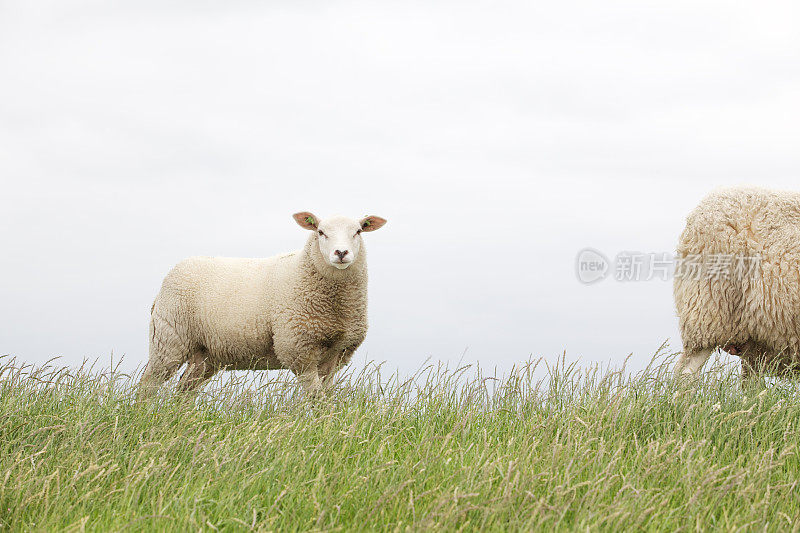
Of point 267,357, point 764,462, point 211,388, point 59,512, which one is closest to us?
point 59,512

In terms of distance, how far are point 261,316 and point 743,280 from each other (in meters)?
4.86

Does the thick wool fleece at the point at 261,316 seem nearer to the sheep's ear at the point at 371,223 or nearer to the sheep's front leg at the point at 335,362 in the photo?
the sheep's front leg at the point at 335,362

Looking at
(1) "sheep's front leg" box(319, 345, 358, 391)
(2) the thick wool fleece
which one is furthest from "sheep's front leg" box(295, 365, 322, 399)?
(1) "sheep's front leg" box(319, 345, 358, 391)

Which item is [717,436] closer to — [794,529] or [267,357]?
[794,529]

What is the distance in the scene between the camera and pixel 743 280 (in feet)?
23.0

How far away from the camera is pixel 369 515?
3.71 m

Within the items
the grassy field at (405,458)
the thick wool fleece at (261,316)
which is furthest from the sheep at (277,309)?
the grassy field at (405,458)

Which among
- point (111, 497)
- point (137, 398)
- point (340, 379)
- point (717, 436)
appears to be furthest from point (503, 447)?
point (137, 398)

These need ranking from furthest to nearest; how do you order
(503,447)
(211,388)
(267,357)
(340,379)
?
(267,357) → (340,379) → (211,388) → (503,447)

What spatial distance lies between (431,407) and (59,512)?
2.76 meters

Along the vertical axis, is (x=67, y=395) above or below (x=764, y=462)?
below

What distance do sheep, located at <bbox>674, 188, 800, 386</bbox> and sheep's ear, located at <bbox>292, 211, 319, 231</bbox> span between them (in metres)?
3.77

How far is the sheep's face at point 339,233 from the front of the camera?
755 centimetres

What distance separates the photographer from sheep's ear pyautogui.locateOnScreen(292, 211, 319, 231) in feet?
26.5
